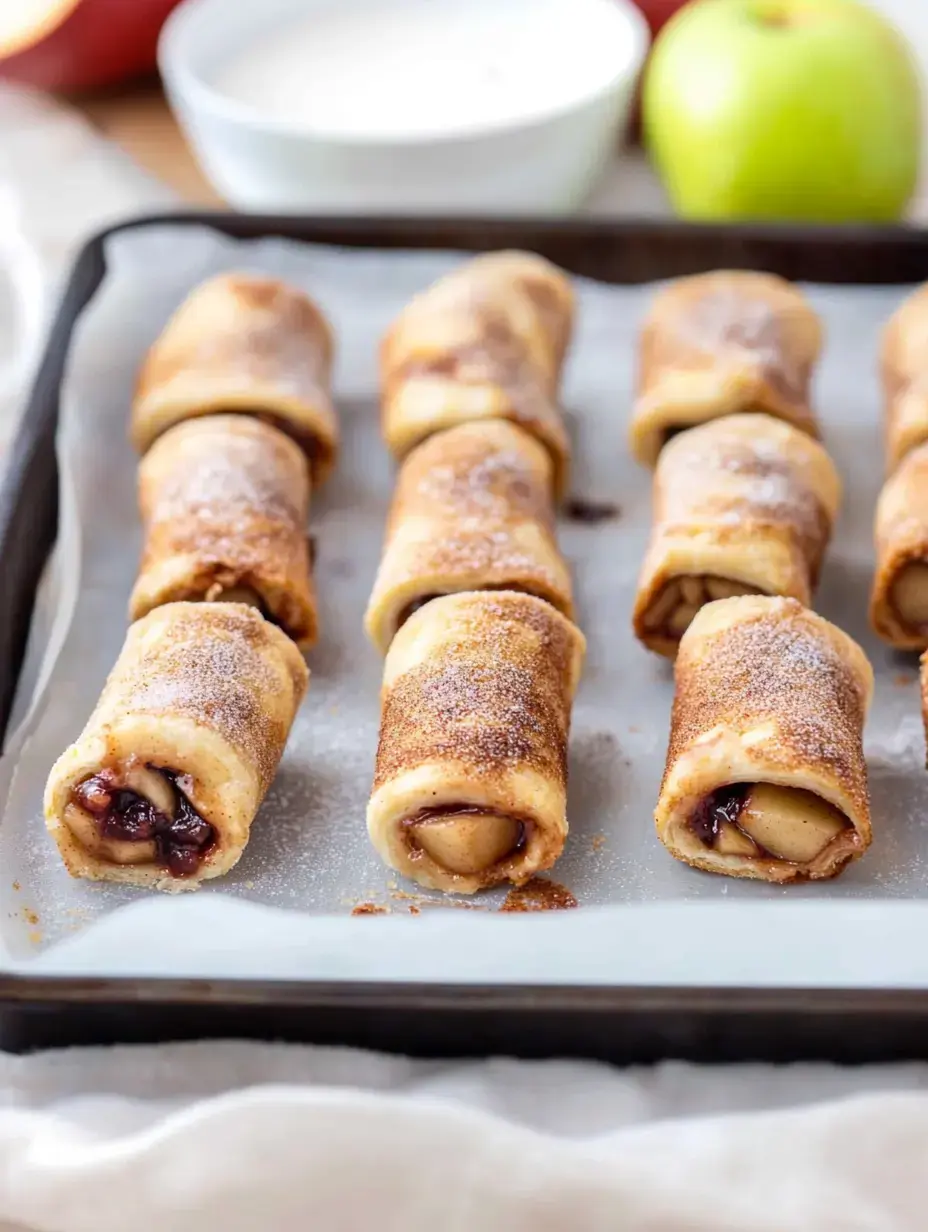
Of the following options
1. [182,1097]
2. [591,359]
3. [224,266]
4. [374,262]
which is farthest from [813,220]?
[182,1097]

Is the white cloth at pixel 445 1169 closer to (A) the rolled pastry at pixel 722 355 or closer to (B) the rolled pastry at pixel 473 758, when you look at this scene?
(B) the rolled pastry at pixel 473 758

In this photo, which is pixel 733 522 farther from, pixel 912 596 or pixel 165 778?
pixel 165 778

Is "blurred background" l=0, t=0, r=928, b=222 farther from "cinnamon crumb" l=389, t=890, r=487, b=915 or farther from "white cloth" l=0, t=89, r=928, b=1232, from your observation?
"white cloth" l=0, t=89, r=928, b=1232

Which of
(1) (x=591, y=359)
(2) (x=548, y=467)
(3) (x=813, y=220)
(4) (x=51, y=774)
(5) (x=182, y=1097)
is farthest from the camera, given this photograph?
(3) (x=813, y=220)

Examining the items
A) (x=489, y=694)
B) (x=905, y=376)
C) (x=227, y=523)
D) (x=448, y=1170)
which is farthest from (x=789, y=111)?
(x=448, y=1170)

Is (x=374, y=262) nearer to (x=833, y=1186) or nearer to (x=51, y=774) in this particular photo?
(x=51, y=774)

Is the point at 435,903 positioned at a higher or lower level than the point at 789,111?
lower

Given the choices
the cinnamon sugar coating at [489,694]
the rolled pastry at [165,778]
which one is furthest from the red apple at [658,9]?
the rolled pastry at [165,778]
